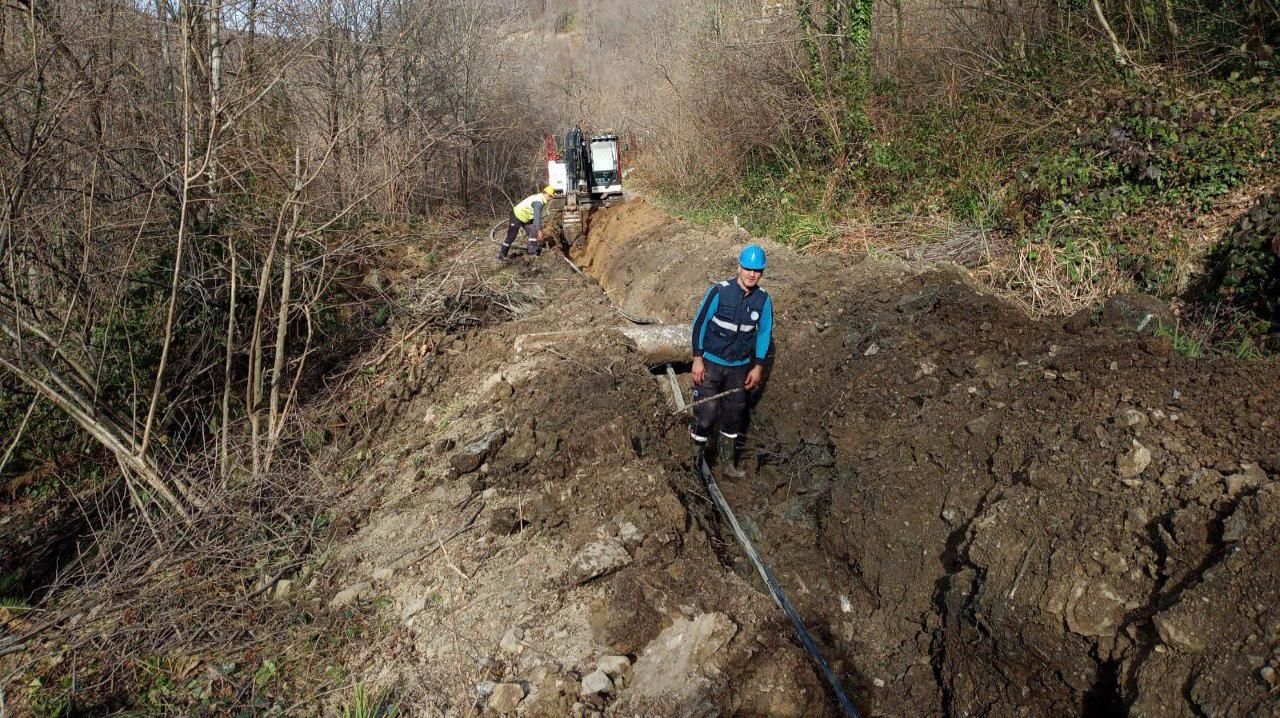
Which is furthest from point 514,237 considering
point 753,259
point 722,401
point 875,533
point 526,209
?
point 875,533

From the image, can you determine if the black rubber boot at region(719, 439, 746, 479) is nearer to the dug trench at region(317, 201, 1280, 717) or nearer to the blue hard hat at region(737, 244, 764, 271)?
the dug trench at region(317, 201, 1280, 717)

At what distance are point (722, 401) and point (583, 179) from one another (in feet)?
41.6

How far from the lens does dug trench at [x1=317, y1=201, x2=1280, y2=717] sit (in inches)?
131

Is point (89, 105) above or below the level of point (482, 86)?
below

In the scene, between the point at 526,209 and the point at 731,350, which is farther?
the point at 526,209

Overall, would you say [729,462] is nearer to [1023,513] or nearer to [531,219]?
[1023,513]

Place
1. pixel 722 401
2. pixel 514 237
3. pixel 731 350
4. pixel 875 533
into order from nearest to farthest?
pixel 875 533 → pixel 731 350 → pixel 722 401 → pixel 514 237

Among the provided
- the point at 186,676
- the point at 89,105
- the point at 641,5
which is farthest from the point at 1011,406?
the point at 641,5

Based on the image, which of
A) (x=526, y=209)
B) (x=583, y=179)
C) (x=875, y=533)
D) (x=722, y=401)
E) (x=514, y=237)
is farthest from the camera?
(x=583, y=179)

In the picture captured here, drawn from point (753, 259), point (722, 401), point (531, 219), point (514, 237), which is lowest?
point (722, 401)

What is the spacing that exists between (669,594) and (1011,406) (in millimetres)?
2553

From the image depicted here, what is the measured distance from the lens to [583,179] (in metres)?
17.5

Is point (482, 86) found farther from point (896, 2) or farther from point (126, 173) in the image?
point (126, 173)

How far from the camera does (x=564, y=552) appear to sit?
4.68 meters
